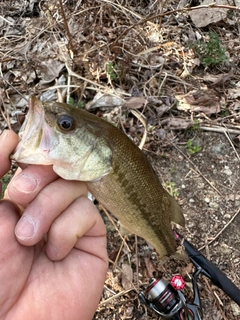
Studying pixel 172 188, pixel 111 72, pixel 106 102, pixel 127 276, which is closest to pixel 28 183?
pixel 127 276

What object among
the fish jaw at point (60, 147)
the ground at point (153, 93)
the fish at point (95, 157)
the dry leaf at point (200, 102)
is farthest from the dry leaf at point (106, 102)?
the fish jaw at point (60, 147)

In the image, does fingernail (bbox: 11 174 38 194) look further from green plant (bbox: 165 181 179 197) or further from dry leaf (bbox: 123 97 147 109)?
dry leaf (bbox: 123 97 147 109)

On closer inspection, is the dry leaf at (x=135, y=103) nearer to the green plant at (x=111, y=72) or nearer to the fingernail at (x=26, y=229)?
the green plant at (x=111, y=72)

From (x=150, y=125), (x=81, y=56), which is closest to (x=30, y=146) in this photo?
(x=150, y=125)

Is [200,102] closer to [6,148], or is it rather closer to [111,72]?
[111,72]

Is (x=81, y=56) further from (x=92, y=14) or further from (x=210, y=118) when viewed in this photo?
(x=210, y=118)

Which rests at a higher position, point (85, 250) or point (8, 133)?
point (8, 133)
